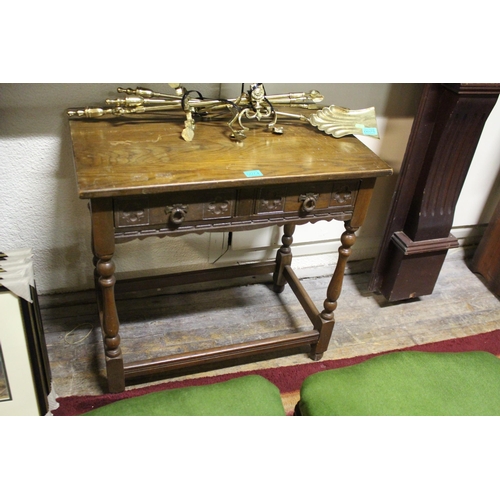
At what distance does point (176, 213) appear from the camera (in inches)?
59.9

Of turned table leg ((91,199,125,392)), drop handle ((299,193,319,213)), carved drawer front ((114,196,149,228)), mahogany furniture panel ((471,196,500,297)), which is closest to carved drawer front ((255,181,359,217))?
drop handle ((299,193,319,213))

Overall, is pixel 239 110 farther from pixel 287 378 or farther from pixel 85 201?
pixel 287 378

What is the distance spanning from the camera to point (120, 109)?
1684mm

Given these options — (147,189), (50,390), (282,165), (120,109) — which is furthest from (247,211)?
(50,390)

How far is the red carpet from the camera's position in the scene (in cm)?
183

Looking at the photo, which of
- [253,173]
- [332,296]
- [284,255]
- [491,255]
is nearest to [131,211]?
[253,173]

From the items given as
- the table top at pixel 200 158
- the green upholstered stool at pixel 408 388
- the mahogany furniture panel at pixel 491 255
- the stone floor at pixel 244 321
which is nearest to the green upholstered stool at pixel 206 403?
the green upholstered stool at pixel 408 388

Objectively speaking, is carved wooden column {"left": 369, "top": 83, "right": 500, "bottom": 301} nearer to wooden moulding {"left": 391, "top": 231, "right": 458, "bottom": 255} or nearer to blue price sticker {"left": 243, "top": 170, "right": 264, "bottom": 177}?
wooden moulding {"left": 391, "top": 231, "right": 458, "bottom": 255}

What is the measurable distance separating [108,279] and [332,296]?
83 cm

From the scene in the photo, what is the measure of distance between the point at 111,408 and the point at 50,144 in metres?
0.98

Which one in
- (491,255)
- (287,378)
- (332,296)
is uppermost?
(332,296)
